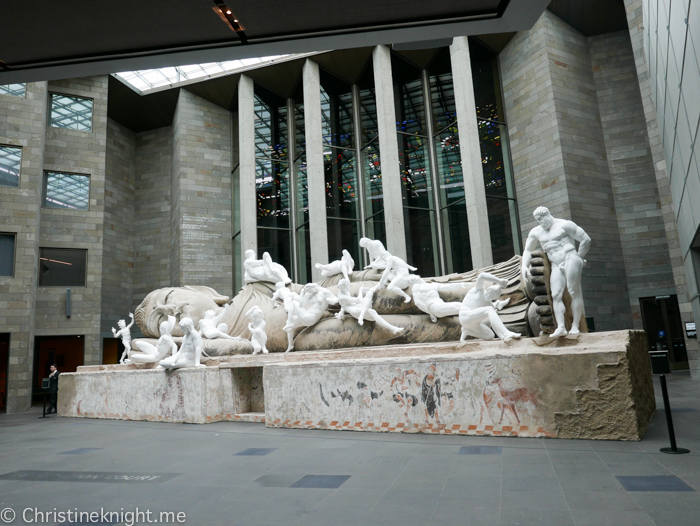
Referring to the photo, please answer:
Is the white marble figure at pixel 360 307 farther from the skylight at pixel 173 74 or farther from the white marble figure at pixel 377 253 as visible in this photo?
the skylight at pixel 173 74

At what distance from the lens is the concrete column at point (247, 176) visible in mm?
21719

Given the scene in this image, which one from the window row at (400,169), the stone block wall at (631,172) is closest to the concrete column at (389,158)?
the window row at (400,169)

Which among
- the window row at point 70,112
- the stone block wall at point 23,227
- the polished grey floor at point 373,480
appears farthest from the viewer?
the window row at point 70,112

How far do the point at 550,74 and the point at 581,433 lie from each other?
52.2ft

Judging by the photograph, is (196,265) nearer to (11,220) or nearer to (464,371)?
(11,220)

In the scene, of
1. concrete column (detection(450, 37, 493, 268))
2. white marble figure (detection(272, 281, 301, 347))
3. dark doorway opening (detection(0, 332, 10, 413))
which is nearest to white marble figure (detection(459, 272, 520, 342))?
white marble figure (detection(272, 281, 301, 347))

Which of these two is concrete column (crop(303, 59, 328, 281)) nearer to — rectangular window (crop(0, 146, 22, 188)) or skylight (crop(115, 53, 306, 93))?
skylight (crop(115, 53, 306, 93))

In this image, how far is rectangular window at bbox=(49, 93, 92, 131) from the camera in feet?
71.7

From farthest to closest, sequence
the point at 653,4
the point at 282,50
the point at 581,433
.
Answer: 1. the point at 653,4
2. the point at 581,433
3. the point at 282,50

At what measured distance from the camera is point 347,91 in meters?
24.4

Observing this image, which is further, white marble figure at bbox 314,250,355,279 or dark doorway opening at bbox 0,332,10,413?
dark doorway opening at bbox 0,332,10,413

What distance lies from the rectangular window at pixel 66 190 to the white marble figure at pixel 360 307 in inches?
623

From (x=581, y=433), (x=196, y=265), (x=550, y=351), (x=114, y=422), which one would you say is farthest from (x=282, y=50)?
(x=196, y=265)

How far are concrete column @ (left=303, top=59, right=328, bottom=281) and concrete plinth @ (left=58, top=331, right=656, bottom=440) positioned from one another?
33.9 ft
